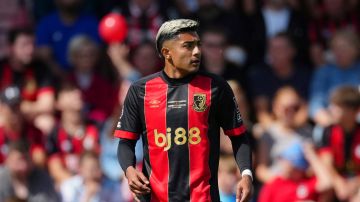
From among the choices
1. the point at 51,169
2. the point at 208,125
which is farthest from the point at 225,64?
the point at 208,125

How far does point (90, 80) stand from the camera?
38.3 ft

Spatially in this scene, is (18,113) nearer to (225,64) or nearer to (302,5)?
(225,64)

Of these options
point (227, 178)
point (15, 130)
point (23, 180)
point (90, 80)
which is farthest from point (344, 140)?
point (15, 130)

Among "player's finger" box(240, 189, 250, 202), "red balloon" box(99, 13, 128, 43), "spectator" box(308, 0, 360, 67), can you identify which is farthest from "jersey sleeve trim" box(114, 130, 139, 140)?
"spectator" box(308, 0, 360, 67)

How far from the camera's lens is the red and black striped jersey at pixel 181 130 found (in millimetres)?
6691

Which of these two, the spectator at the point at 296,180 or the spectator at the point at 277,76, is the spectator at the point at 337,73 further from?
the spectator at the point at 296,180

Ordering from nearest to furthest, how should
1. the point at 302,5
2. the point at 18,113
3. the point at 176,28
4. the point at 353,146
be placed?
the point at 176,28 → the point at 353,146 → the point at 18,113 → the point at 302,5

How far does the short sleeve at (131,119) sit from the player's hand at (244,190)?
2.56 ft

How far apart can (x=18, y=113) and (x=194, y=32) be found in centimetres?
476

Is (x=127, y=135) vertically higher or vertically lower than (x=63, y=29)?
lower

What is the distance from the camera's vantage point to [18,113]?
11.1 metres

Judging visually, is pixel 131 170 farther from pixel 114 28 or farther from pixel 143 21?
pixel 143 21

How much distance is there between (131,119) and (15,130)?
4.48 metres

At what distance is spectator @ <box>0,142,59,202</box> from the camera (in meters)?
10.6
